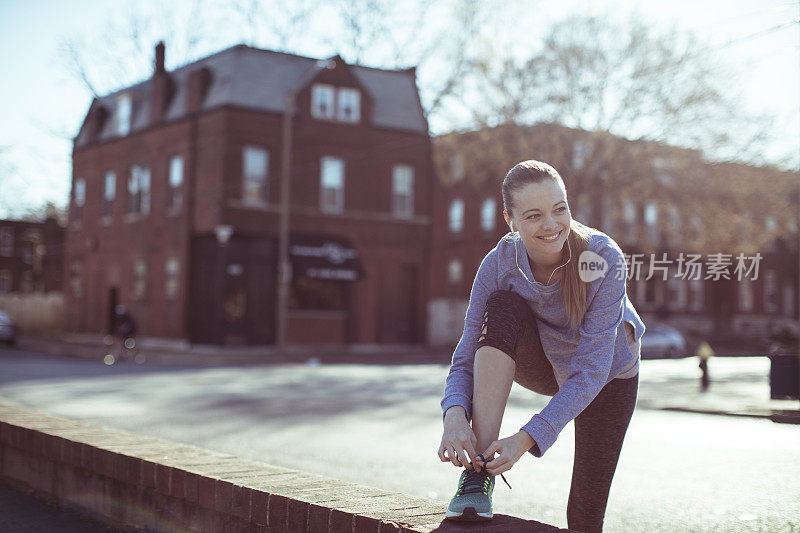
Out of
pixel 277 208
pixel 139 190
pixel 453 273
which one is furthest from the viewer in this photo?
pixel 453 273

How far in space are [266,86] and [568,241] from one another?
31085 millimetres

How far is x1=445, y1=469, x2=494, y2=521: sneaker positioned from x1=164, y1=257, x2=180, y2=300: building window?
31473 mm

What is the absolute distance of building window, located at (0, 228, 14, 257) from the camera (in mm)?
72438

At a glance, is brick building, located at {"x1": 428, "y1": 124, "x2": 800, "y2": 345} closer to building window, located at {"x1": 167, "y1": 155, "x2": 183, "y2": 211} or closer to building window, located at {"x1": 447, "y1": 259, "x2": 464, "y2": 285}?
building window, located at {"x1": 447, "y1": 259, "x2": 464, "y2": 285}

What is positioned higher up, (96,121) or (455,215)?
(96,121)

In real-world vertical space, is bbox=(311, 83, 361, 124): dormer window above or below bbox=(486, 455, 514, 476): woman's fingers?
above

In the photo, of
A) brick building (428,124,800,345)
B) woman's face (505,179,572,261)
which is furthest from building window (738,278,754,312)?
woman's face (505,179,572,261)

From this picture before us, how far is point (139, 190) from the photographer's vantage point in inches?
1439

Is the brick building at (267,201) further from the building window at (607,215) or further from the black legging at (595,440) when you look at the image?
the black legging at (595,440)

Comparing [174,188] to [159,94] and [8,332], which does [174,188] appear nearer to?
[159,94]

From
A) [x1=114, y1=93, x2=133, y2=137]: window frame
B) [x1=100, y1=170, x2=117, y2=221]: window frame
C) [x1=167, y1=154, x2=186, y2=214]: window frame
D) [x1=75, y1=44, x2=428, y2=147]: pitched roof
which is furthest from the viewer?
[x1=100, y1=170, x2=117, y2=221]: window frame

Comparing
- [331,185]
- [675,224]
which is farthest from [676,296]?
[675,224]

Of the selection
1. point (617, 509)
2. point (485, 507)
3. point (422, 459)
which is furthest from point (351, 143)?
point (485, 507)

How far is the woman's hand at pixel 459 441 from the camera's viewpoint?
9.21ft
